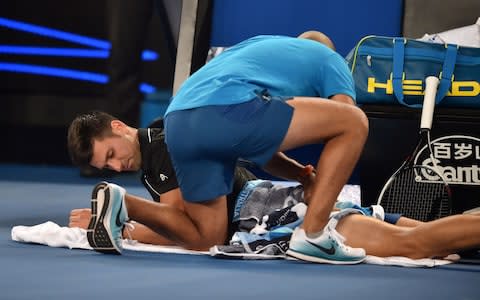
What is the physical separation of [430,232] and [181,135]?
852 mm

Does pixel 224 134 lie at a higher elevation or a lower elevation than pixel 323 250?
higher

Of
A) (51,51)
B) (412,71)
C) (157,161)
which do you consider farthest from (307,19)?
(51,51)

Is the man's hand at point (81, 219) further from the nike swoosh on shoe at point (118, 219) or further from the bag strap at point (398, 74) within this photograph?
the bag strap at point (398, 74)

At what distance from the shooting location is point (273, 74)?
3232 millimetres

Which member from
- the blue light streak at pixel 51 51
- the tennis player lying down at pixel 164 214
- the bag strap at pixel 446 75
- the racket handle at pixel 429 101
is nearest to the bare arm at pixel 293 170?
the tennis player lying down at pixel 164 214

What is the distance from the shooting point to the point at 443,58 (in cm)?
395

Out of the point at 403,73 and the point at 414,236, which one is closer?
the point at 414,236

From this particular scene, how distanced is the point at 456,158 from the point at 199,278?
1.49m

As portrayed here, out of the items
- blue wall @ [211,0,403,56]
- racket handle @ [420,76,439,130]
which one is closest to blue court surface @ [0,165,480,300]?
racket handle @ [420,76,439,130]

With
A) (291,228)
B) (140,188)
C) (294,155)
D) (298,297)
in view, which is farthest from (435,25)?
(298,297)

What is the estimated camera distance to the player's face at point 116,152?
339 centimetres

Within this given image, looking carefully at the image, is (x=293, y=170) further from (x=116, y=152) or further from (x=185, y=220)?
(x=116, y=152)

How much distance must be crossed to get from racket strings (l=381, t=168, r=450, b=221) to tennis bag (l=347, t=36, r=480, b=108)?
0.38m

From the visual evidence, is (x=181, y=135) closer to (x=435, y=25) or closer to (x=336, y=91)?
(x=336, y=91)
